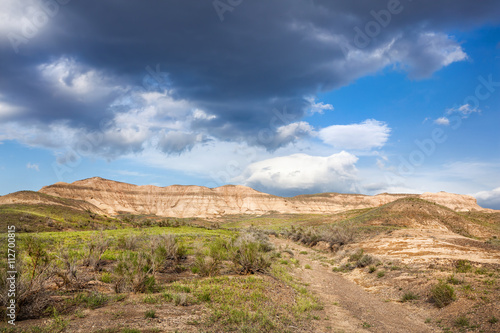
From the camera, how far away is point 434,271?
15.2 metres

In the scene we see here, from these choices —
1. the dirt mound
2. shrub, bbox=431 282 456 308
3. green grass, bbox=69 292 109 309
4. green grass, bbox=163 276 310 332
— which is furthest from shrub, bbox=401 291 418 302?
the dirt mound

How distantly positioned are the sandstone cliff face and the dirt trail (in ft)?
329

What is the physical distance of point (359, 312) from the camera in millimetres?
11141

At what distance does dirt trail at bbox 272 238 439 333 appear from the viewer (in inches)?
371

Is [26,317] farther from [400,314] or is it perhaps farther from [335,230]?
[335,230]

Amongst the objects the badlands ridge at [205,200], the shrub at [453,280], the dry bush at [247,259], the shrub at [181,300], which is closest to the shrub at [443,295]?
the shrub at [453,280]

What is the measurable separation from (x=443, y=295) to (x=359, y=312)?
340cm

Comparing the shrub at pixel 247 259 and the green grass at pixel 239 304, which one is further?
the shrub at pixel 247 259

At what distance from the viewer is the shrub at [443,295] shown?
10776 millimetres

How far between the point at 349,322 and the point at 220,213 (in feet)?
355

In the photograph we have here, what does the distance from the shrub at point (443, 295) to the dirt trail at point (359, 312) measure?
0.77 metres

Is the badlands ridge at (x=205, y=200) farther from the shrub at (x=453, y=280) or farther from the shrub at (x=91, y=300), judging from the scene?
the shrub at (x=91, y=300)

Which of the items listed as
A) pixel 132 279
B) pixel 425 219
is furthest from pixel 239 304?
pixel 425 219

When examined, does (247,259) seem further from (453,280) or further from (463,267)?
(463,267)
